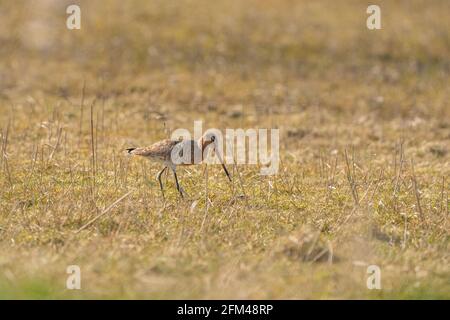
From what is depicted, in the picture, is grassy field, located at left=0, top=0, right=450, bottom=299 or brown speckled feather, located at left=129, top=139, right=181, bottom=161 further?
brown speckled feather, located at left=129, top=139, right=181, bottom=161

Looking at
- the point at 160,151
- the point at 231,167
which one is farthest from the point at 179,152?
the point at 231,167

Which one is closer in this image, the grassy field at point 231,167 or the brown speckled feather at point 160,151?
the grassy field at point 231,167

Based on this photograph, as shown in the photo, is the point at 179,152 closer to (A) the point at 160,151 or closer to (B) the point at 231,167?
(A) the point at 160,151

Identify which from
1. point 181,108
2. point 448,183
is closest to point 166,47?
point 181,108

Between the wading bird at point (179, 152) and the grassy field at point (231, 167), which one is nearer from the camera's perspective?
the grassy field at point (231, 167)

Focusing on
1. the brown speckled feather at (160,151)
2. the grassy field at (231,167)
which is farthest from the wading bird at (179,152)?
the grassy field at (231,167)

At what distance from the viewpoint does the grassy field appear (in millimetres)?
7965

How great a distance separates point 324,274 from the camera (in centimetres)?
791

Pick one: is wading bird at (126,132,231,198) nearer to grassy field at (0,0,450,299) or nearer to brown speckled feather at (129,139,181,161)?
brown speckled feather at (129,139,181,161)

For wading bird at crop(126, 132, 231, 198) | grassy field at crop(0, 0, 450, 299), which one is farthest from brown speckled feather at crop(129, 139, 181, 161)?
grassy field at crop(0, 0, 450, 299)

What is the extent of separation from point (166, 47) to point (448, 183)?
11.4 metres

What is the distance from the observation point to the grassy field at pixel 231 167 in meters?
7.96

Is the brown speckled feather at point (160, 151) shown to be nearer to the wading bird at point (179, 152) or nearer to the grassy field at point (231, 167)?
the wading bird at point (179, 152)

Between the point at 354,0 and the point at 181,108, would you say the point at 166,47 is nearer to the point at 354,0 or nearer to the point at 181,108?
the point at 181,108
